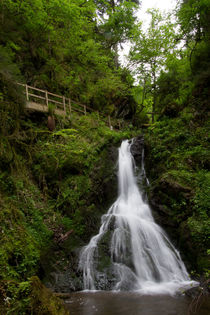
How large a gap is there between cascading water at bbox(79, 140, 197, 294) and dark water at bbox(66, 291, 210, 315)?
20.7 inches

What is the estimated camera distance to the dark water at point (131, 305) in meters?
4.12

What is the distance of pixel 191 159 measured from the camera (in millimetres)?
9109

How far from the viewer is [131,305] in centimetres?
451

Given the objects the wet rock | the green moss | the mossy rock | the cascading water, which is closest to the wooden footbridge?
the wet rock

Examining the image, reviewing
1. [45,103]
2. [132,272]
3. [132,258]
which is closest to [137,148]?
[45,103]

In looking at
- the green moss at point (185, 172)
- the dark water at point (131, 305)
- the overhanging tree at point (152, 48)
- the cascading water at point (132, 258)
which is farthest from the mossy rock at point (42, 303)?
the overhanging tree at point (152, 48)

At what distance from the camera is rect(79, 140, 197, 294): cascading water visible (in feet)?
19.0

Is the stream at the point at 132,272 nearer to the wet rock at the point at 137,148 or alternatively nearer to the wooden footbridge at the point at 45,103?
the wet rock at the point at 137,148

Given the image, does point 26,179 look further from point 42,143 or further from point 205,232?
point 205,232

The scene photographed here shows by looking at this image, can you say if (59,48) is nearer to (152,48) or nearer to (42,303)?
(152,48)

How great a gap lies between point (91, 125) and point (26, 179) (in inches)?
237

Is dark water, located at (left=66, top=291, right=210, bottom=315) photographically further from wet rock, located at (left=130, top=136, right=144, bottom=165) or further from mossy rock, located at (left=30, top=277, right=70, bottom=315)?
wet rock, located at (left=130, top=136, right=144, bottom=165)

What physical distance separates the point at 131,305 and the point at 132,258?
212 cm

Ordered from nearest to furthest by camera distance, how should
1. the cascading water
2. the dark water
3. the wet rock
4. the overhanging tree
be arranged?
the dark water < the cascading water < the wet rock < the overhanging tree
